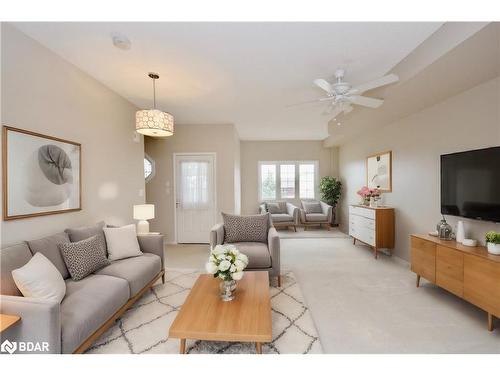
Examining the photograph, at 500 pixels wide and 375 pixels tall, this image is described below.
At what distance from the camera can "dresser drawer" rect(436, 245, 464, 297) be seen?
2.32m

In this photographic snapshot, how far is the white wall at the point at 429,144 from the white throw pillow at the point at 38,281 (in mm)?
4123

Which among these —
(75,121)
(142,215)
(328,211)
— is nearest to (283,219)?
(328,211)

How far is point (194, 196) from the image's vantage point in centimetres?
514

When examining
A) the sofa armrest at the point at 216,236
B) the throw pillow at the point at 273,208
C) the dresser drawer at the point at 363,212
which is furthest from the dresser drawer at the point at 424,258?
the throw pillow at the point at 273,208

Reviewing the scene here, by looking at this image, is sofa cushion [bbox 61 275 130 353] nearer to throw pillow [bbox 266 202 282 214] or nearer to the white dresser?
the white dresser

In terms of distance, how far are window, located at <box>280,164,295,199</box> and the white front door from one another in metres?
3.15

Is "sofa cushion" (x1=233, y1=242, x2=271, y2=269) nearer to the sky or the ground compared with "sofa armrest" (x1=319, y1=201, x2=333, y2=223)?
nearer to the ground

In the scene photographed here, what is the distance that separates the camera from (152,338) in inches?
76.4

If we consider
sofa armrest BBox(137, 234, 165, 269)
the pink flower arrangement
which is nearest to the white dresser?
the pink flower arrangement

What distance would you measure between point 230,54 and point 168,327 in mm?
2757

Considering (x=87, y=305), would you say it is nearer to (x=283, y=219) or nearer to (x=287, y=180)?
(x=283, y=219)

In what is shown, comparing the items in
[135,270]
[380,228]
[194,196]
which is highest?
[194,196]
